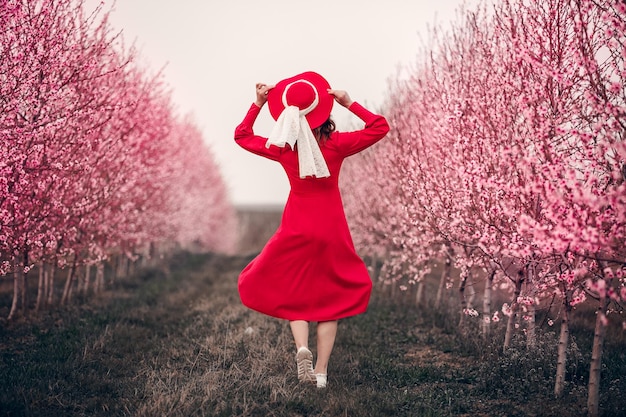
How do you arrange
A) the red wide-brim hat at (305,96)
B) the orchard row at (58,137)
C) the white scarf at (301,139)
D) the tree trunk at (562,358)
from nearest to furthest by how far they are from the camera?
the white scarf at (301,139) → the red wide-brim hat at (305,96) → the tree trunk at (562,358) → the orchard row at (58,137)

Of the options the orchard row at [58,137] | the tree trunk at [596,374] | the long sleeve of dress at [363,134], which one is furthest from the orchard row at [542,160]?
the orchard row at [58,137]

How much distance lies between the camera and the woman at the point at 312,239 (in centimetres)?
490

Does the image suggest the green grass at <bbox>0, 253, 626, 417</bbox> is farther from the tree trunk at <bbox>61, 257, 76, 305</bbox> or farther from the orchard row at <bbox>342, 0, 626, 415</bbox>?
the tree trunk at <bbox>61, 257, 76, 305</bbox>

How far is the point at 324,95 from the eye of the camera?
16.4 ft

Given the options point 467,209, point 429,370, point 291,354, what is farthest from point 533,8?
point 291,354

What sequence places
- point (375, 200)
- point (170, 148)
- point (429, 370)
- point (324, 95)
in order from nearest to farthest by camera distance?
point (324, 95)
point (429, 370)
point (375, 200)
point (170, 148)

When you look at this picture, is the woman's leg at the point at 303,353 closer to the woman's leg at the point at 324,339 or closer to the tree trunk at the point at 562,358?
the woman's leg at the point at 324,339

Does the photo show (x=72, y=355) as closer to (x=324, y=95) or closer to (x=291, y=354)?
(x=291, y=354)

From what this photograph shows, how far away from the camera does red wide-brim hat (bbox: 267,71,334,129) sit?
4871mm

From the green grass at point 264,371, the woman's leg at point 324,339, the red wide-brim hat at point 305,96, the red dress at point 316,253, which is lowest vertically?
the green grass at point 264,371

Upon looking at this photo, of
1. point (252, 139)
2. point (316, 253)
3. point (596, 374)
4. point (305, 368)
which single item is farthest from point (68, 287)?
point (596, 374)

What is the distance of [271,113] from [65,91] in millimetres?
3926

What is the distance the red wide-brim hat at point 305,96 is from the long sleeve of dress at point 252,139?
20 cm

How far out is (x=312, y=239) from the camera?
4898 millimetres
